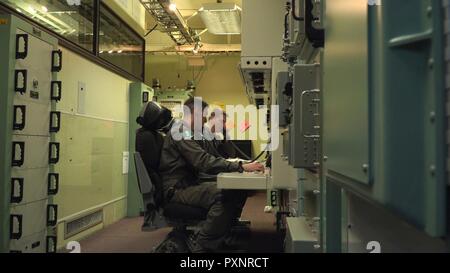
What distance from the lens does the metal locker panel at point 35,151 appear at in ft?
8.11

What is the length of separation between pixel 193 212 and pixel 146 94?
9.03 ft

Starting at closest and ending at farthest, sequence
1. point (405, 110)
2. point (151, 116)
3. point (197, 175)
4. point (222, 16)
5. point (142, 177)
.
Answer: point (405, 110) → point (142, 177) → point (151, 116) → point (197, 175) → point (222, 16)

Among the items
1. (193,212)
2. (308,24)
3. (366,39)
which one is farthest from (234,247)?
(366,39)

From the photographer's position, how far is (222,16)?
488cm

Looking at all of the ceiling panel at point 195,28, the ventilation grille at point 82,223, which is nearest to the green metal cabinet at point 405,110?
the ventilation grille at point 82,223

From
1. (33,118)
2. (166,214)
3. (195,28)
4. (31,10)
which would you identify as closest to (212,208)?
(166,214)

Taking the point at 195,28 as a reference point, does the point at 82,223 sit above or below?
below

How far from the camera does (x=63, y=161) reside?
320cm

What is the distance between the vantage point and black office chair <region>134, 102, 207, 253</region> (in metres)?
2.69

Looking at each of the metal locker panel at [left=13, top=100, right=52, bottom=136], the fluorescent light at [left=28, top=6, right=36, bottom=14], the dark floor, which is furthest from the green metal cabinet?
the fluorescent light at [left=28, top=6, right=36, bottom=14]

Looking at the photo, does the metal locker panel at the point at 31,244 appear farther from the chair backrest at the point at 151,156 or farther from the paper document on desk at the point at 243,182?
the paper document on desk at the point at 243,182

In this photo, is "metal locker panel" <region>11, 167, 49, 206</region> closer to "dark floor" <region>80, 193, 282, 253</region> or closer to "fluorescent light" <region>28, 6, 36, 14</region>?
"dark floor" <region>80, 193, 282, 253</region>

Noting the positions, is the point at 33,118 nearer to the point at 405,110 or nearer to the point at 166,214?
the point at 166,214

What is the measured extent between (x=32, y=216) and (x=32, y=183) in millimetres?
239
